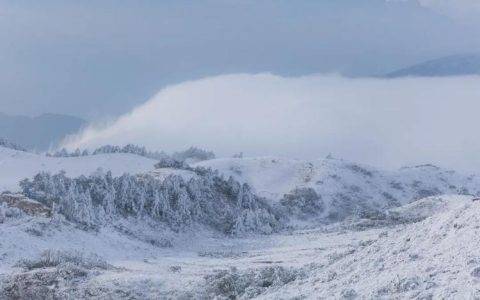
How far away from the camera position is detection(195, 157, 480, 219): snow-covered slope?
91.7 m

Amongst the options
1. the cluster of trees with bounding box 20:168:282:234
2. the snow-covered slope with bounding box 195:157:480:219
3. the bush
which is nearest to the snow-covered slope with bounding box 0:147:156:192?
the cluster of trees with bounding box 20:168:282:234

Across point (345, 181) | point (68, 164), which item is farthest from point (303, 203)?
point (68, 164)

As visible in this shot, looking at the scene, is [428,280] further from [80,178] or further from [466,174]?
[466,174]

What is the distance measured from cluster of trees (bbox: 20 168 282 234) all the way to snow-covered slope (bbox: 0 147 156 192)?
472 inches

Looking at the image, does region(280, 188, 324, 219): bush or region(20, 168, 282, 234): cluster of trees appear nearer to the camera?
region(20, 168, 282, 234): cluster of trees

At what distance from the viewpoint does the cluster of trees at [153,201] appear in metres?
61.9

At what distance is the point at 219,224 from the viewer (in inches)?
2749

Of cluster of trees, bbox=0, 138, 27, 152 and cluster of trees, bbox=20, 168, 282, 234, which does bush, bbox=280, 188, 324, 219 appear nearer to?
cluster of trees, bbox=20, 168, 282, 234

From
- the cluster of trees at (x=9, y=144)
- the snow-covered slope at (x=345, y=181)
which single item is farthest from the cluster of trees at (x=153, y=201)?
the cluster of trees at (x=9, y=144)

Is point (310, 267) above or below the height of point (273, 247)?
above

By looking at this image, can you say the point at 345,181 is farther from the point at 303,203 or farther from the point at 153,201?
the point at 153,201

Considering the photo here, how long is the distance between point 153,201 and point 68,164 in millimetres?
24602

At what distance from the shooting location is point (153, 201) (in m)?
67.1

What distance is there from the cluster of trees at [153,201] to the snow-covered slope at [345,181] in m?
15.4
